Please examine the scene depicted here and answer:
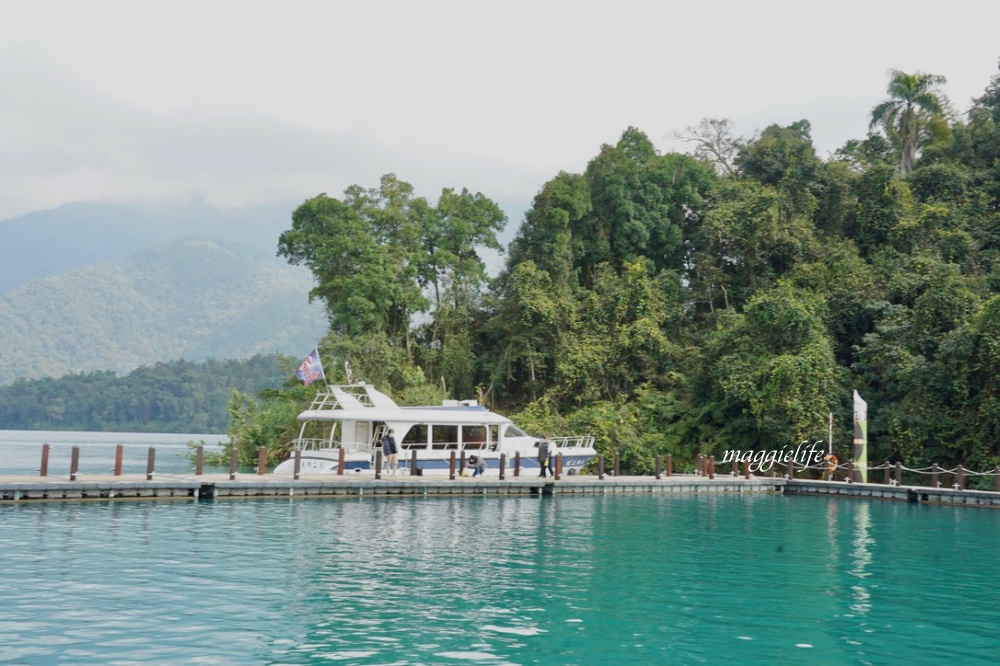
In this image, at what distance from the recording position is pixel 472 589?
45.2 feet

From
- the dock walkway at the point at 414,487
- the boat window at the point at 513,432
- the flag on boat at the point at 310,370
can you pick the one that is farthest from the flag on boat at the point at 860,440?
the flag on boat at the point at 310,370

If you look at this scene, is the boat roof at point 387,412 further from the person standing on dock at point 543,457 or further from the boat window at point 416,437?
the person standing on dock at point 543,457

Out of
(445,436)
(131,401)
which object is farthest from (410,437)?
(131,401)

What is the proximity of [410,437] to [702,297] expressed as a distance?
63.6 ft

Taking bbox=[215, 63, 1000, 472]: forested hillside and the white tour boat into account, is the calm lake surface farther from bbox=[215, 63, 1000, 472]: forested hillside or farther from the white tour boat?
bbox=[215, 63, 1000, 472]: forested hillside

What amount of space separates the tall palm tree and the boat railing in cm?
2332

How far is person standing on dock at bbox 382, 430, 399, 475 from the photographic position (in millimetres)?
30172

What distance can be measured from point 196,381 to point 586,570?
127917 mm

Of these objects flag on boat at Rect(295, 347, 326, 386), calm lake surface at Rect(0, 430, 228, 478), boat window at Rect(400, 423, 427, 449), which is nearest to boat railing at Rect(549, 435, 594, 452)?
boat window at Rect(400, 423, 427, 449)

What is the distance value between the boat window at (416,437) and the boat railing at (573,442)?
443 cm

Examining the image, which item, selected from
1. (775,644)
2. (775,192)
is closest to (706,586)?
(775,644)

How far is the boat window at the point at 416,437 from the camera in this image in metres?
31.6

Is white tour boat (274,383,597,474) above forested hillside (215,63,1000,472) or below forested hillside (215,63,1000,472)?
below

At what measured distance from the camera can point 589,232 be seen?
48.4 m
